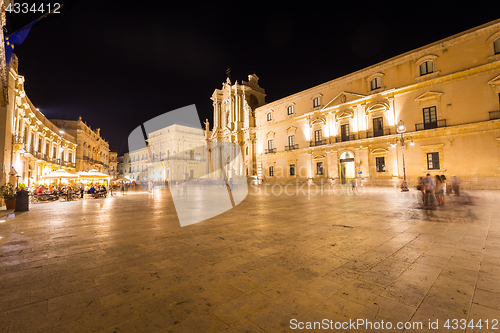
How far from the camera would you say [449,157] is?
61.9 ft

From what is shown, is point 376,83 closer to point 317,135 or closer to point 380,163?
point 317,135

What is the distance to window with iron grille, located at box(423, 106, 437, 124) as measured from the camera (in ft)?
65.9

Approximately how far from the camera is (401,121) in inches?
582

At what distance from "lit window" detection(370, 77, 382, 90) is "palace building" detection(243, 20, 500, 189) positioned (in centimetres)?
10

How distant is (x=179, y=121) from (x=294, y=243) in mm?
58565

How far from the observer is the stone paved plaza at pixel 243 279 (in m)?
1.89

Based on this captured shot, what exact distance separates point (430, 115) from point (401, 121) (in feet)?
28.1

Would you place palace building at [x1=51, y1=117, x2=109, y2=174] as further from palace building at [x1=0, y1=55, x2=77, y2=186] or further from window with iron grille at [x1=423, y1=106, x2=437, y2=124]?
window with iron grille at [x1=423, y1=106, x2=437, y2=124]

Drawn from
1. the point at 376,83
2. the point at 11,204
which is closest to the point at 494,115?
the point at 376,83

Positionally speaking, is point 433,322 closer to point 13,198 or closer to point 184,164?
point 13,198

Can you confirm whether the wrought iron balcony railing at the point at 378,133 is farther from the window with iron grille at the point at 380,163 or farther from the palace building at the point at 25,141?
the palace building at the point at 25,141

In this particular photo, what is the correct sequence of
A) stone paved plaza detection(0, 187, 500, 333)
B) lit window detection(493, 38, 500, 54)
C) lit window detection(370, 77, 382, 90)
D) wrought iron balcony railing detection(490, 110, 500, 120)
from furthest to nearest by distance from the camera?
lit window detection(370, 77, 382, 90)
lit window detection(493, 38, 500, 54)
wrought iron balcony railing detection(490, 110, 500, 120)
stone paved plaza detection(0, 187, 500, 333)
